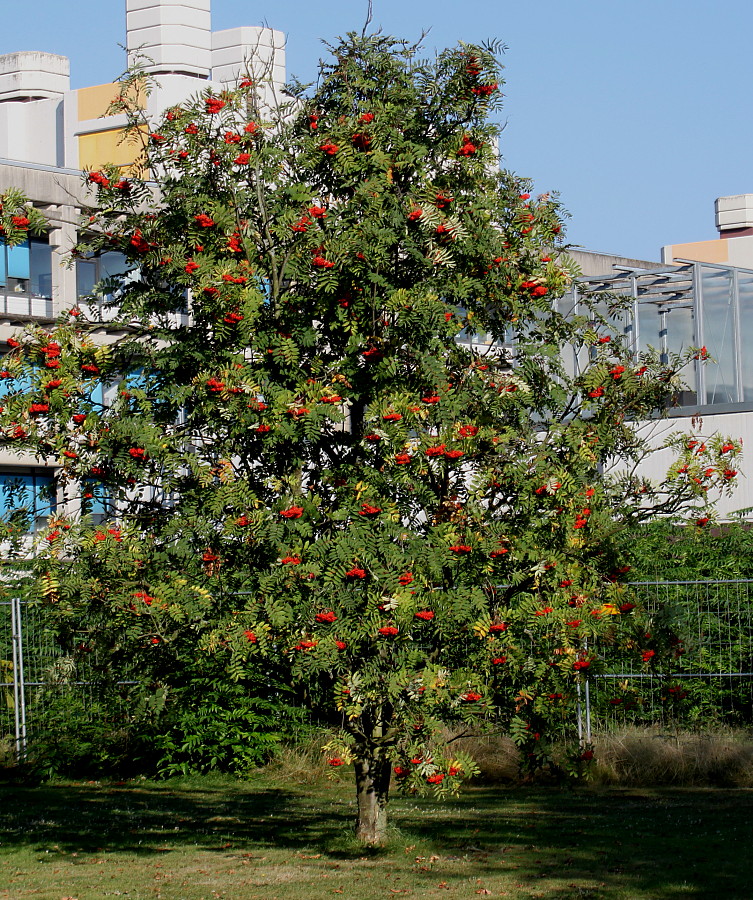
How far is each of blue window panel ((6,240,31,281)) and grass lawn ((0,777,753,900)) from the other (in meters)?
34.4

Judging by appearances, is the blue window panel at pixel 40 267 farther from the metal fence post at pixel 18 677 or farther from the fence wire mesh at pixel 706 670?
the fence wire mesh at pixel 706 670

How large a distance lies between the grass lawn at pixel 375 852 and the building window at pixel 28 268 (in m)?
34.3

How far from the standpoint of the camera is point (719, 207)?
221 ft

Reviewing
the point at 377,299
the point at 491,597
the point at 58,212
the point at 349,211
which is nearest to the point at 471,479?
the point at 491,597

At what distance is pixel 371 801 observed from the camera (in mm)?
9547

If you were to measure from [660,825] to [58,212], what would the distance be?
37.7m

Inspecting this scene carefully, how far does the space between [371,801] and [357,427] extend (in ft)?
8.94

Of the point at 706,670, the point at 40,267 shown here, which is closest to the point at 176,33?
the point at 40,267

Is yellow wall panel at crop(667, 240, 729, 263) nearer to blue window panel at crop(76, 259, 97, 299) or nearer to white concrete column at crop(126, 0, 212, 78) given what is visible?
white concrete column at crop(126, 0, 212, 78)

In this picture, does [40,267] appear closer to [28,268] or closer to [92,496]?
[28,268]

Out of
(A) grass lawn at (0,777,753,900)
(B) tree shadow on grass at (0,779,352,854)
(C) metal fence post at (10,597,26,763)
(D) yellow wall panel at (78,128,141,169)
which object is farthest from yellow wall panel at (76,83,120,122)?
(A) grass lawn at (0,777,753,900)

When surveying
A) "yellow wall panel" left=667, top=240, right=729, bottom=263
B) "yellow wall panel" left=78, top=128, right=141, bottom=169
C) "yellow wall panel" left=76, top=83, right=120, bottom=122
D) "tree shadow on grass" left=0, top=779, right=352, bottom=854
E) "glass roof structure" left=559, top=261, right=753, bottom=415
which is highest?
"yellow wall panel" left=76, top=83, right=120, bottom=122

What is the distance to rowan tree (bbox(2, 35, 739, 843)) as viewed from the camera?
7.90m

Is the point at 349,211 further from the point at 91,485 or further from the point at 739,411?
the point at 739,411
